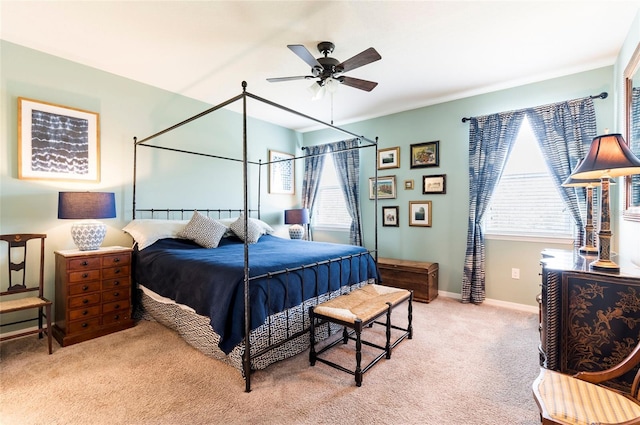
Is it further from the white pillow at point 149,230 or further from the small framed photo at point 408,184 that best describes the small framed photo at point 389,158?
the white pillow at point 149,230

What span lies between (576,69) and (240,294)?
4120 millimetres

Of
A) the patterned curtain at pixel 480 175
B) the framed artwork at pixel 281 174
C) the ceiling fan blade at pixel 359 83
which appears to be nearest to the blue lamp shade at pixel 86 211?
the ceiling fan blade at pixel 359 83

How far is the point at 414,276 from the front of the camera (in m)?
3.88

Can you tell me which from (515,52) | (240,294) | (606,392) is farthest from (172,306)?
(515,52)

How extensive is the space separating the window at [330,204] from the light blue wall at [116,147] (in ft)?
4.45

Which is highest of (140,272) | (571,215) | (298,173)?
(298,173)

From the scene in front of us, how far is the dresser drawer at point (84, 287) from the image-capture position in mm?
2645

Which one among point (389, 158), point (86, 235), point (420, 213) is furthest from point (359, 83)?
point (86, 235)

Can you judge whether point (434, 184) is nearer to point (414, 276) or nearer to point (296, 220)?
point (414, 276)

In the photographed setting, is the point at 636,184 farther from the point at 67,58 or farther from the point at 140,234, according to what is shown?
the point at 67,58

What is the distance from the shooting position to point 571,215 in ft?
10.5

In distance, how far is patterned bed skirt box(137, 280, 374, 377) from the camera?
218 cm

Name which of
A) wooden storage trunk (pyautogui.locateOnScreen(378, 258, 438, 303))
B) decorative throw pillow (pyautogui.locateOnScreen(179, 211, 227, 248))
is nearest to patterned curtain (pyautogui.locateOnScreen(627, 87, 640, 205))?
wooden storage trunk (pyautogui.locateOnScreen(378, 258, 438, 303))

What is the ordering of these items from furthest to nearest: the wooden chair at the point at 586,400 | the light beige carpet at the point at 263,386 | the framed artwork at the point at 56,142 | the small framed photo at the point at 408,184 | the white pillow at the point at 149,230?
the small framed photo at the point at 408,184 < the white pillow at the point at 149,230 < the framed artwork at the point at 56,142 < the light beige carpet at the point at 263,386 < the wooden chair at the point at 586,400
